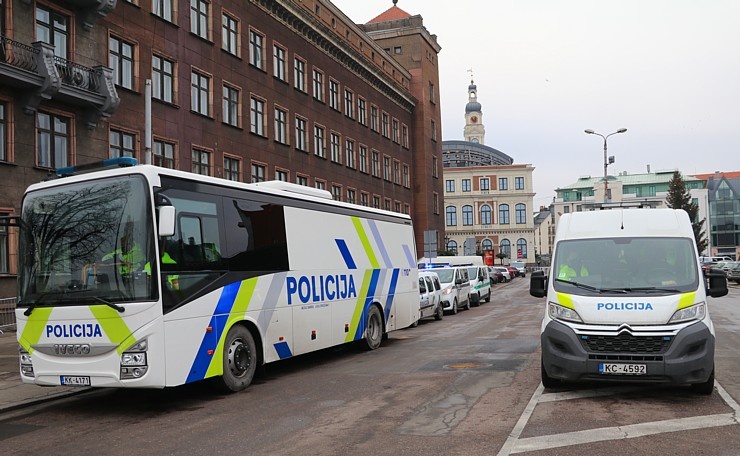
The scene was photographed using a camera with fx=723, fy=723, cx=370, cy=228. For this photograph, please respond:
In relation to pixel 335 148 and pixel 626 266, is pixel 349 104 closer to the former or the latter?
pixel 335 148

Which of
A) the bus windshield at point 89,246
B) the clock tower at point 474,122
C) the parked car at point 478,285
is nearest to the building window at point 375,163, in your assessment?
the parked car at point 478,285

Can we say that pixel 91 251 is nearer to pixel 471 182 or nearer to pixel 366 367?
pixel 366 367

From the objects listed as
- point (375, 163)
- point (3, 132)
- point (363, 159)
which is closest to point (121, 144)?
point (3, 132)

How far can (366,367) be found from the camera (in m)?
13.0

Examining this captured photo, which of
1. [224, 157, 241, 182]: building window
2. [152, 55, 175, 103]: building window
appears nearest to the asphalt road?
[152, 55, 175, 103]: building window

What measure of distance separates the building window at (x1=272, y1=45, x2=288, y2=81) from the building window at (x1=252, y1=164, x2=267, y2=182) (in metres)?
5.50

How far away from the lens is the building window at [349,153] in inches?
1957

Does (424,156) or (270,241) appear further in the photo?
(424,156)

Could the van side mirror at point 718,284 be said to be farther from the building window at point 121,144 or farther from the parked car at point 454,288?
the building window at point 121,144

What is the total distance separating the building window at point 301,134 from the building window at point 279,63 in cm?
282

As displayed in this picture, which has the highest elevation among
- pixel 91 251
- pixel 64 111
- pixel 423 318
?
pixel 64 111

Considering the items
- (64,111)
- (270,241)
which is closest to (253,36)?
(64,111)

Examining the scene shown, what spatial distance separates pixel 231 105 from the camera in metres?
34.8

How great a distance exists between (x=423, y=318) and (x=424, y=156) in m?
42.3
